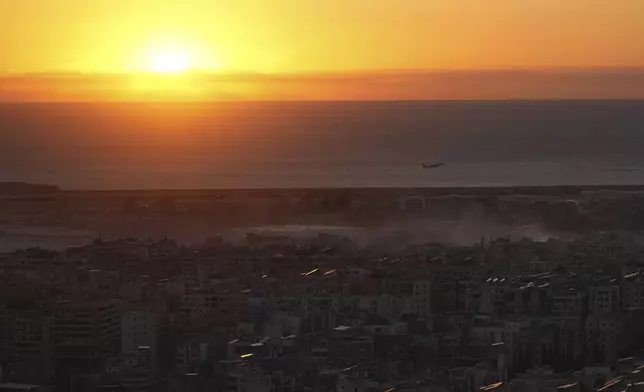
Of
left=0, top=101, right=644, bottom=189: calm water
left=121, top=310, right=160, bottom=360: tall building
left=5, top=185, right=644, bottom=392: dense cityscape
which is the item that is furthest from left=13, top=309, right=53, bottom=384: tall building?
left=0, top=101, right=644, bottom=189: calm water

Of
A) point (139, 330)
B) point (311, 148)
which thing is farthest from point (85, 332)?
point (311, 148)

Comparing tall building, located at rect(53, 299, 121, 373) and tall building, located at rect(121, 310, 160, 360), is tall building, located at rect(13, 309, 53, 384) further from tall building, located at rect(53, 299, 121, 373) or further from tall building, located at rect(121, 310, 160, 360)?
tall building, located at rect(121, 310, 160, 360)

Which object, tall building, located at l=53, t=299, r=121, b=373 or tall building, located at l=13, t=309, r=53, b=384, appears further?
tall building, located at l=53, t=299, r=121, b=373

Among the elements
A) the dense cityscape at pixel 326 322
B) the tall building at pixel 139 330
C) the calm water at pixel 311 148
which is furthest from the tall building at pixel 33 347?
the calm water at pixel 311 148

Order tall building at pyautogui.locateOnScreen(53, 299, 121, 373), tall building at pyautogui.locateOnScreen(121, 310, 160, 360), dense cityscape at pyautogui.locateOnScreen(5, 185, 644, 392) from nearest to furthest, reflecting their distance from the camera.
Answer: dense cityscape at pyautogui.locateOnScreen(5, 185, 644, 392) → tall building at pyautogui.locateOnScreen(53, 299, 121, 373) → tall building at pyautogui.locateOnScreen(121, 310, 160, 360)

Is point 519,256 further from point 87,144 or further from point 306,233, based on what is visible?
point 87,144

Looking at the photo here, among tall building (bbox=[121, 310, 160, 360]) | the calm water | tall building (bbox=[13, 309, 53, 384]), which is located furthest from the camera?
the calm water

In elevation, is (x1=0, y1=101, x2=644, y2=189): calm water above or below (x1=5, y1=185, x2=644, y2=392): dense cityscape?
above

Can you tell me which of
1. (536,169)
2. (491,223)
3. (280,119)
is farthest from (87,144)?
(491,223)

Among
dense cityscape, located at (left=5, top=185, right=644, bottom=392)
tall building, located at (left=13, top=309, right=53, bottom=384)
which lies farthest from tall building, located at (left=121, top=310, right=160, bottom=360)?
tall building, located at (left=13, top=309, right=53, bottom=384)

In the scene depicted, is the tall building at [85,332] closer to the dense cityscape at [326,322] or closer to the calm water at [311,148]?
the dense cityscape at [326,322]
